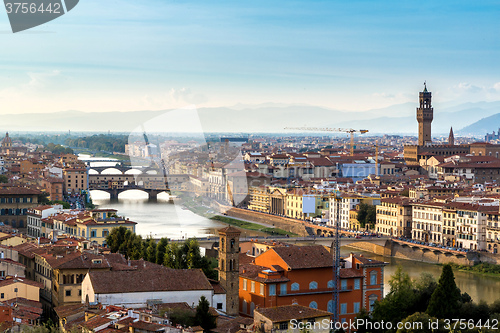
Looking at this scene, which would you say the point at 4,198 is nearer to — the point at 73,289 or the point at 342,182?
the point at 73,289

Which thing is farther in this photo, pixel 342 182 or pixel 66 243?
pixel 342 182

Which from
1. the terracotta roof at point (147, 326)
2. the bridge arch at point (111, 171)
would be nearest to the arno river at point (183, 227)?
the bridge arch at point (111, 171)

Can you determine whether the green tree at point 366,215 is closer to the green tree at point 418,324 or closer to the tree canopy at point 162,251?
the tree canopy at point 162,251

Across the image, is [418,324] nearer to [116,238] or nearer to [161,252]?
[161,252]

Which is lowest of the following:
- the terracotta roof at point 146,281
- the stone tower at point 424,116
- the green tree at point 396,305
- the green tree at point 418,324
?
the green tree at point 396,305

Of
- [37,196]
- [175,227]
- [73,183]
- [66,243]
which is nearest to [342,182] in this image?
[73,183]

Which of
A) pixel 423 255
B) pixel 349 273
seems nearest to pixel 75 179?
pixel 423 255
